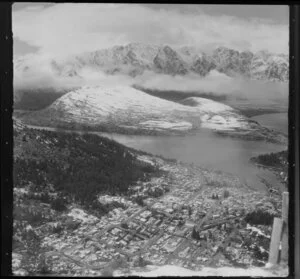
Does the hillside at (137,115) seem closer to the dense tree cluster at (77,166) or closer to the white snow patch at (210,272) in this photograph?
the dense tree cluster at (77,166)

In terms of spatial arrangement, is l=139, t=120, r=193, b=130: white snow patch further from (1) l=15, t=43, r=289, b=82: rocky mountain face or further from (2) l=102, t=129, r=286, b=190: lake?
(1) l=15, t=43, r=289, b=82: rocky mountain face

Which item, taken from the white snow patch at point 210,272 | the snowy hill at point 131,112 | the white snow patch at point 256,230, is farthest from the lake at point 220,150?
the white snow patch at point 210,272

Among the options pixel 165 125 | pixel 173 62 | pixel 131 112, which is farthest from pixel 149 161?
pixel 173 62

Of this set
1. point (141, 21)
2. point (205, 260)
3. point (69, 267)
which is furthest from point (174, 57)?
point (69, 267)

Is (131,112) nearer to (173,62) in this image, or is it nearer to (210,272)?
(173,62)

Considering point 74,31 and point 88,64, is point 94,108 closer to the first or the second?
point 88,64

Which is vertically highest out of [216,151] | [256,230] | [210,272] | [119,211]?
[216,151]
